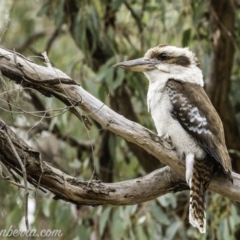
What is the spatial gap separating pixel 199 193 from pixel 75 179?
0.52m

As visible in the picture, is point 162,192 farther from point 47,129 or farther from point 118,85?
point 47,129

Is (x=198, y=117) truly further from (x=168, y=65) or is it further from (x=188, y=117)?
(x=168, y=65)

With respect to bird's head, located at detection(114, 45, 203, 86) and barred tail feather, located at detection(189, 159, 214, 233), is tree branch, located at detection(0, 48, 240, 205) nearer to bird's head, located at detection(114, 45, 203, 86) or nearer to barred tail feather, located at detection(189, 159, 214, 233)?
barred tail feather, located at detection(189, 159, 214, 233)

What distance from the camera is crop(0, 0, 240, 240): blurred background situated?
161 inches

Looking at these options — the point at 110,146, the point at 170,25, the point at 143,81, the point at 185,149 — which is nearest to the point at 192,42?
the point at 170,25

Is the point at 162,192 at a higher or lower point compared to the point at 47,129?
Answer: higher

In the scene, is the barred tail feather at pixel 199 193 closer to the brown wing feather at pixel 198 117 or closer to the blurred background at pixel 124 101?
the brown wing feather at pixel 198 117

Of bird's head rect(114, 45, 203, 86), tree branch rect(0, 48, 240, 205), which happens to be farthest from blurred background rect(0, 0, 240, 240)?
tree branch rect(0, 48, 240, 205)

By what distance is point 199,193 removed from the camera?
118 inches

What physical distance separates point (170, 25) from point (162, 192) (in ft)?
6.19

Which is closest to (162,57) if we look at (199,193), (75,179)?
(199,193)

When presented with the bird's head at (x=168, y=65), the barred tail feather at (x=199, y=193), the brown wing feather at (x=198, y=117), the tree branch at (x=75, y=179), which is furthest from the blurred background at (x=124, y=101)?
the tree branch at (x=75, y=179)

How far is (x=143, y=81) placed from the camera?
439 cm

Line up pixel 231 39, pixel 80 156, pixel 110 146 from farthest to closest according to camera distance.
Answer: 1. pixel 80 156
2. pixel 110 146
3. pixel 231 39
